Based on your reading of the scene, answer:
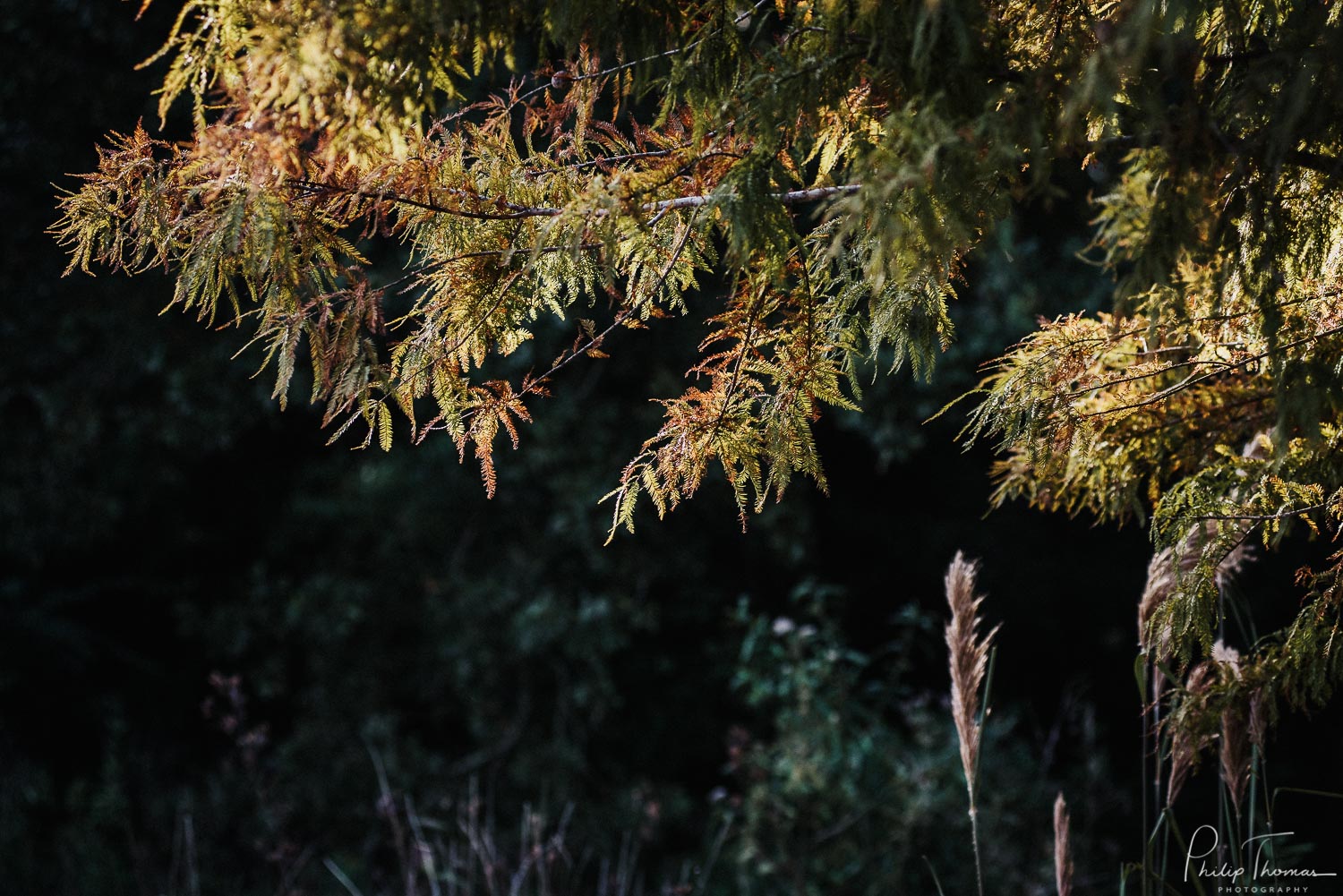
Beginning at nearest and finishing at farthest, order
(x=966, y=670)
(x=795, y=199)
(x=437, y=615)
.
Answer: (x=795, y=199) < (x=966, y=670) < (x=437, y=615)

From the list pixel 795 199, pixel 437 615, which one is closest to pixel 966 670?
pixel 795 199

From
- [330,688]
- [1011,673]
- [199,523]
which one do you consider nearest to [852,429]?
[1011,673]

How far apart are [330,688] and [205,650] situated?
2.19ft

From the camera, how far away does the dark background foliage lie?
13.6ft

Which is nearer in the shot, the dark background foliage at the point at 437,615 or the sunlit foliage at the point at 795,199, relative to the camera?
the sunlit foliage at the point at 795,199

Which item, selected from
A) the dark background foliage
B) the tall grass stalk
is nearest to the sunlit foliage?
the tall grass stalk

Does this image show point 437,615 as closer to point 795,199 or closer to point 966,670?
point 966,670

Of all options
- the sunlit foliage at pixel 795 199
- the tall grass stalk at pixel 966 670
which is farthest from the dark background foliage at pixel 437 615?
the sunlit foliage at pixel 795 199

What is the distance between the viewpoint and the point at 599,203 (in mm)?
1278

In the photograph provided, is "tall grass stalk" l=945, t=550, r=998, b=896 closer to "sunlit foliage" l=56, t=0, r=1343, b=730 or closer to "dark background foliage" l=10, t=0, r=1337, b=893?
"sunlit foliage" l=56, t=0, r=1343, b=730

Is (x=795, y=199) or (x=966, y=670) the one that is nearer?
(x=795, y=199)

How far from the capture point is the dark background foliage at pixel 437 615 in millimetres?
4152

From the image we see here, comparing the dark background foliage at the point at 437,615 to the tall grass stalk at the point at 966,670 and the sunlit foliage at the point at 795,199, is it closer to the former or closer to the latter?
the tall grass stalk at the point at 966,670

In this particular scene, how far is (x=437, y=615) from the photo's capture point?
461 centimetres
